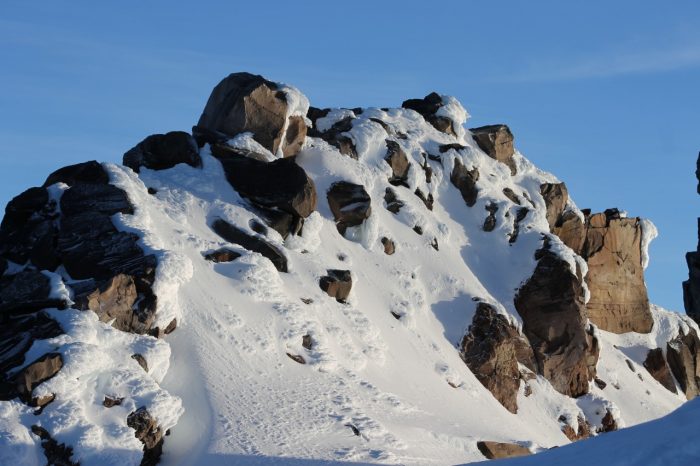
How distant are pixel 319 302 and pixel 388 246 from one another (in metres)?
8.05

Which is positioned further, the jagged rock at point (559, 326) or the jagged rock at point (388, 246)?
the jagged rock at point (559, 326)

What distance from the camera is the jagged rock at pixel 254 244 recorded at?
37656mm

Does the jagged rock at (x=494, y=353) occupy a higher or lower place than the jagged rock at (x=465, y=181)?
lower

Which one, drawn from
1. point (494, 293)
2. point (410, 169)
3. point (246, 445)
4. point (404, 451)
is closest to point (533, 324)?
point (494, 293)

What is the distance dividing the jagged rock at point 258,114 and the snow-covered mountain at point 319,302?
0.34 feet

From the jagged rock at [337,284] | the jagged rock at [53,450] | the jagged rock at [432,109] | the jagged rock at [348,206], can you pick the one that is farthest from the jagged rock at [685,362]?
the jagged rock at [53,450]

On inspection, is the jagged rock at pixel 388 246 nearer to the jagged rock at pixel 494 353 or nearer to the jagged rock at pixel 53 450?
the jagged rock at pixel 494 353

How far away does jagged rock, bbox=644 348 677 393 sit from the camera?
53031mm

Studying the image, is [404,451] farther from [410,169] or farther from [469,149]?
[469,149]

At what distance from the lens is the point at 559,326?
4662 centimetres

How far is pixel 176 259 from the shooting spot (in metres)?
32.7

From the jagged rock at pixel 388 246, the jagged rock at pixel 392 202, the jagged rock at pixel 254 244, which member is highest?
the jagged rock at pixel 392 202

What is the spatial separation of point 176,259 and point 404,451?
9938 millimetres

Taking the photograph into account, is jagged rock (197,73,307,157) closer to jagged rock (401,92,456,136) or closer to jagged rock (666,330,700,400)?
jagged rock (401,92,456,136)
